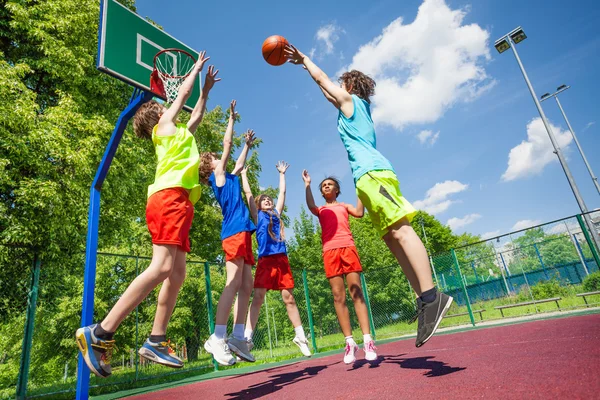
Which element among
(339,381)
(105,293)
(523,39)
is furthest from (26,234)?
(523,39)

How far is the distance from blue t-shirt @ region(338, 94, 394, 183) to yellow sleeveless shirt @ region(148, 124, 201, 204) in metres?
1.28

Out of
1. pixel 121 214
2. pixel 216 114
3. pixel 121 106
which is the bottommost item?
pixel 121 214

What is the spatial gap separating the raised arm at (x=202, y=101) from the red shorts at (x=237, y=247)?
1.13m

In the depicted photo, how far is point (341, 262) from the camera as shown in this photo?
405 centimetres

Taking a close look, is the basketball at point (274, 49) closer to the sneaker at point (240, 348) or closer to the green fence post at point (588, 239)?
the sneaker at point (240, 348)

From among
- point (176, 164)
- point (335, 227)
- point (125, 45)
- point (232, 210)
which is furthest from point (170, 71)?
point (335, 227)

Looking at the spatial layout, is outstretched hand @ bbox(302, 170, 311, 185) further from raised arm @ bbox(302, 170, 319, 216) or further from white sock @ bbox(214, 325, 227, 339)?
white sock @ bbox(214, 325, 227, 339)

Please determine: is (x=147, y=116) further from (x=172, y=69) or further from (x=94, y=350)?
(x=94, y=350)

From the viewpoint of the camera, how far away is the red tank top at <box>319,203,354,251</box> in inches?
164

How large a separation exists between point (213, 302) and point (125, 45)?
26.2 feet

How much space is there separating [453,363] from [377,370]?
0.64 metres

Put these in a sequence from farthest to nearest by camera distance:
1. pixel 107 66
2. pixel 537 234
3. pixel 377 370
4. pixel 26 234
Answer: pixel 537 234 → pixel 26 234 → pixel 107 66 → pixel 377 370

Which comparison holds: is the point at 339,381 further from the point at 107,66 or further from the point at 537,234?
the point at 537,234

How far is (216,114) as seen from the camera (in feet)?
69.1
